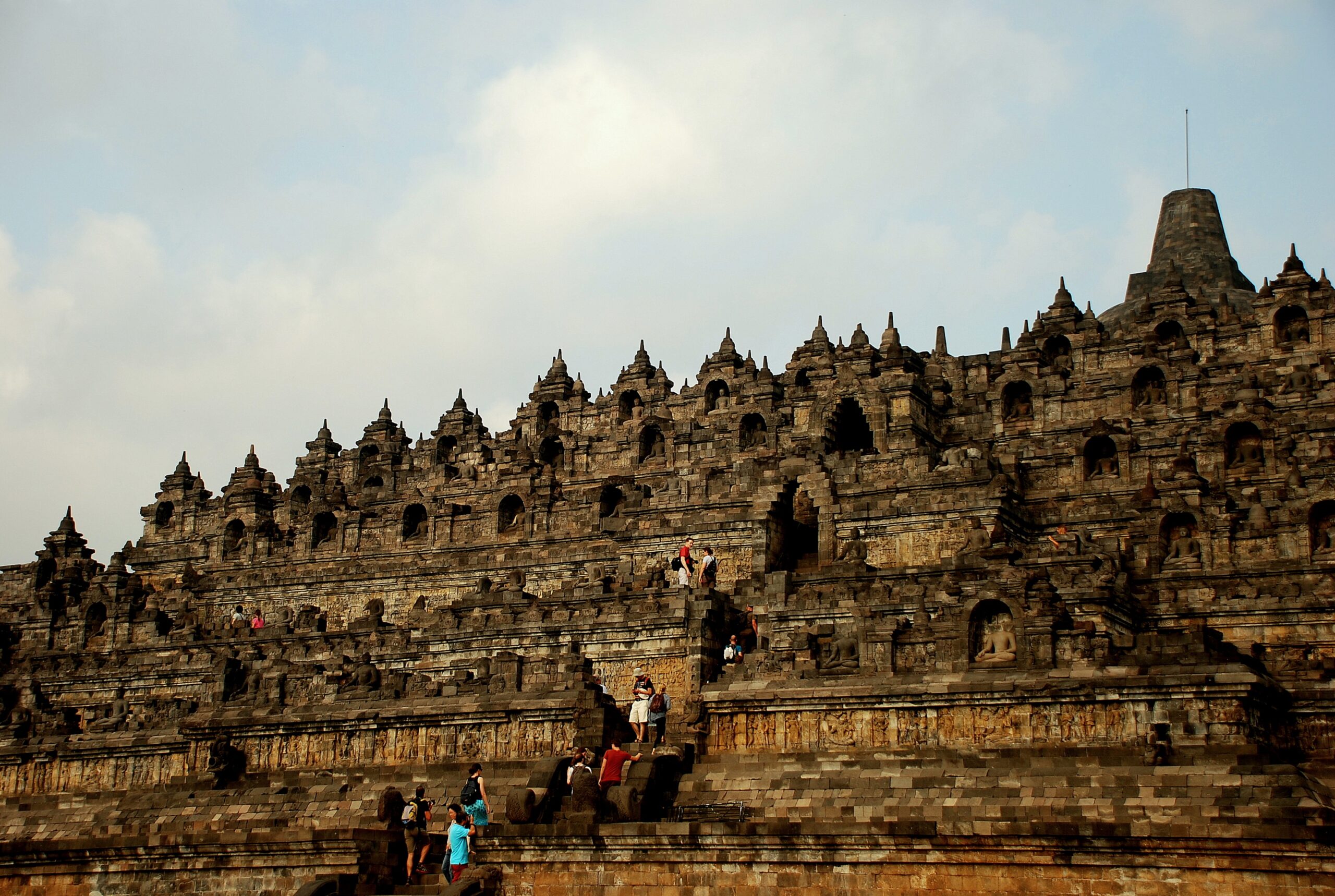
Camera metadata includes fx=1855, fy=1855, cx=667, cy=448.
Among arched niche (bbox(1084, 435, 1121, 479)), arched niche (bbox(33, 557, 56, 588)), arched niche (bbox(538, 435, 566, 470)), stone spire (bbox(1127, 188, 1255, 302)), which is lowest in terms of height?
arched niche (bbox(33, 557, 56, 588))

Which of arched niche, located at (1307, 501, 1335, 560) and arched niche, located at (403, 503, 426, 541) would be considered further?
arched niche, located at (403, 503, 426, 541)

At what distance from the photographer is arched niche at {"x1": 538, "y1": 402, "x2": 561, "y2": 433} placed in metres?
85.7

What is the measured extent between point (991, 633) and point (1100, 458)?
777 inches

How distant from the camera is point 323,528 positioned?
78.2 meters

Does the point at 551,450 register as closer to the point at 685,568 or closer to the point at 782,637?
the point at 685,568

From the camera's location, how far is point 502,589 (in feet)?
195

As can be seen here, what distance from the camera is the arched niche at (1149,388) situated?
65.0m

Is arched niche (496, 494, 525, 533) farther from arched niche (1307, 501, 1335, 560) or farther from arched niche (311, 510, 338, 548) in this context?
arched niche (1307, 501, 1335, 560)

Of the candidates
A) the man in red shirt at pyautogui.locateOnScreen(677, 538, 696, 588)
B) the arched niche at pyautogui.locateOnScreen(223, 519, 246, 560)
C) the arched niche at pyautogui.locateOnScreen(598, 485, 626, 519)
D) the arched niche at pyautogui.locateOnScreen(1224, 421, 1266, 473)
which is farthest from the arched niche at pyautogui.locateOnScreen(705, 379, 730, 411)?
the arched niche at pyautogui.locateOnScreen(1224, 421, 1266, 473)

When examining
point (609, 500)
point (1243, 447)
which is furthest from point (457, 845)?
point (609, 500)

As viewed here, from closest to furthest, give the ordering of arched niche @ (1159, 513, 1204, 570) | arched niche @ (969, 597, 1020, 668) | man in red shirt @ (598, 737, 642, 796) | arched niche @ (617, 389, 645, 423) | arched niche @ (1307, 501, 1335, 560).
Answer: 1. man in red shirt @ (598, 737, 642, 796)
2. arched niche @ (969, 597, 1020, 668)
3. arched niche @ (1307, 501, 1335, 560)
4. arched niche @ (1159, 513, 1204, 570)
5. arched niche @ (617, 389, 645, 423)

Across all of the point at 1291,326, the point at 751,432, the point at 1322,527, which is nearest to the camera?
the point at 1322,527

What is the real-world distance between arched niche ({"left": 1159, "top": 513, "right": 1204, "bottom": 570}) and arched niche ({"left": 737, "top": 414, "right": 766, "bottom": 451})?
21016mm

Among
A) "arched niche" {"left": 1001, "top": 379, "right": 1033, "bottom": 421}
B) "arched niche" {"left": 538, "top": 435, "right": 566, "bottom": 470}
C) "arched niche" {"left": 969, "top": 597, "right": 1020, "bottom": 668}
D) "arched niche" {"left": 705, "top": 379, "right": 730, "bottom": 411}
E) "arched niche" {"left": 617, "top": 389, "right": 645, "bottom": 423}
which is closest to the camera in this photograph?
"arched niche" {"left": 969, "top": 597, "right": 1020, "bottom": 668}
